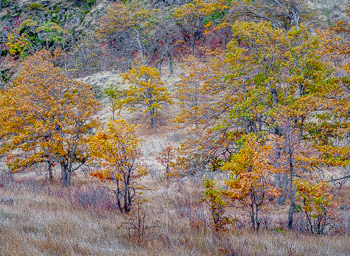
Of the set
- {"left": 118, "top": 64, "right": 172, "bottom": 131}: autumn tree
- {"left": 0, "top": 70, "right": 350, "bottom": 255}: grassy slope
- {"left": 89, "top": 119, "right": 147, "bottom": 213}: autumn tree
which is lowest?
{"left": 0, "top": 70, "right": 350, "bottom": 255}: grassy slope

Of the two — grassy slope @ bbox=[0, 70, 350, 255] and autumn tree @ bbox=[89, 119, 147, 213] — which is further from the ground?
autumn tree @ bbox=[89, 119, 147, 213]

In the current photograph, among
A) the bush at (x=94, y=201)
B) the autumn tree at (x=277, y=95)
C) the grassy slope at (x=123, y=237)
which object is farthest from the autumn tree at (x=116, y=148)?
the autumn tree at (x=277, y=95)

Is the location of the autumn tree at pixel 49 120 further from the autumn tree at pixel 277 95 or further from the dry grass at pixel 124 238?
the autumn tree at pixel 277 95

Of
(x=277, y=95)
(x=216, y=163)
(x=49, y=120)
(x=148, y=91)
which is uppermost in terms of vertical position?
(x=148, y=91)

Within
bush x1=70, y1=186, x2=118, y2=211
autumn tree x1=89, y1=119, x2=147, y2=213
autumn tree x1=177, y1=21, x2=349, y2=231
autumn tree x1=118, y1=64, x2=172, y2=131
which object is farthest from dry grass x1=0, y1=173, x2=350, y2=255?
autumn tree x1=118, y1=64, x2=172, y2=131

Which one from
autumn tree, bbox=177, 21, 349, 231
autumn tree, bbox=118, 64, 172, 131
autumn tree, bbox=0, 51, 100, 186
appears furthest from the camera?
autumn tree, bbox=118, 64, 172, 131

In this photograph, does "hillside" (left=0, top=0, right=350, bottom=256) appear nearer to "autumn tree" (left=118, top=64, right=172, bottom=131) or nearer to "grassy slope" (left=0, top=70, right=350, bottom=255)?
"grassy slope" (left=0, top=70, right=350, bottom=255)

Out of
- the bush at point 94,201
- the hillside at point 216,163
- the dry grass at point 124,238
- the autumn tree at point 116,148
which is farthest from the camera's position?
the bush at point 94,201

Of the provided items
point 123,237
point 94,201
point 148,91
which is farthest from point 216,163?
point 148,91

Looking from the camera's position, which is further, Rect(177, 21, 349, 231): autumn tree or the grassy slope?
Rect(177, 21, 349, 231): autumn tree

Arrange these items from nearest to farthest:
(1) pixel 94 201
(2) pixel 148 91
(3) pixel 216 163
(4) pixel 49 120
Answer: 1. (1) pixel 94 201
2. (3) pixel 216 163
3. (4) pixel 49 120
4. (2) pixel 148 91

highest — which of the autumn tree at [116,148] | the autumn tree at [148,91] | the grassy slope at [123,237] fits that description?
the autumn tree at [148,91]

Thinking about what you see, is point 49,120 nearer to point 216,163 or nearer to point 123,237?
point 216,163

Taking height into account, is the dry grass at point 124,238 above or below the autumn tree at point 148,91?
below
